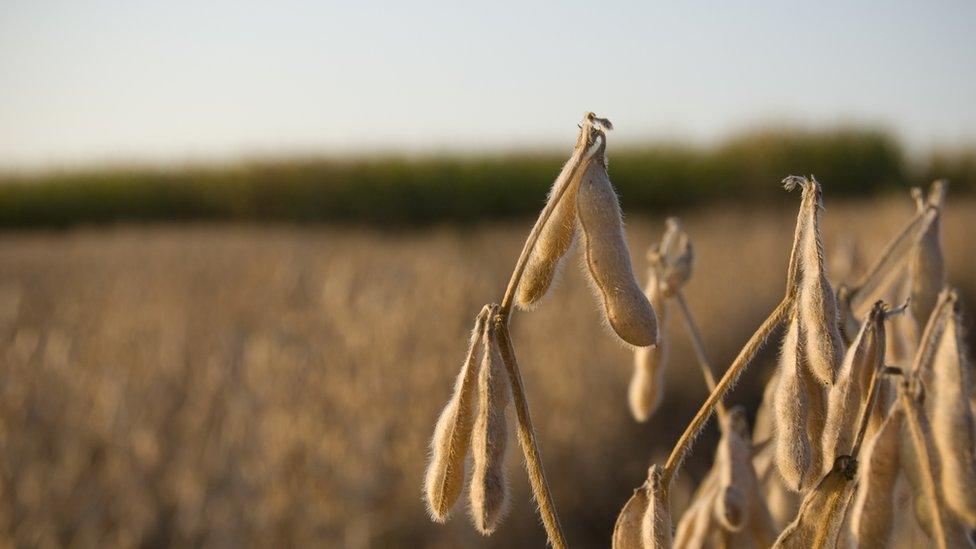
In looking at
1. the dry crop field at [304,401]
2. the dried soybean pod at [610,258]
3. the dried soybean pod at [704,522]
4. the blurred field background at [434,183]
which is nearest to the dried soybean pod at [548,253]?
the dried soybean pod at [610,258]

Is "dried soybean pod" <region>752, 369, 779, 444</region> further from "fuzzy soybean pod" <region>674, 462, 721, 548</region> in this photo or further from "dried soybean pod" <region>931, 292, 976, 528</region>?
"dried soybean pod" <region>931, 292, 976, 528</region>

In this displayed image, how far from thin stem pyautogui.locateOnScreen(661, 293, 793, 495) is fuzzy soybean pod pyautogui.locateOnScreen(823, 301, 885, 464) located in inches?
1.3

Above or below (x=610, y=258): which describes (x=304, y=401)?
below

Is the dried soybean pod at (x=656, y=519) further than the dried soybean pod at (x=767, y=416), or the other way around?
the dried soybean pod at (x=767, y=416)

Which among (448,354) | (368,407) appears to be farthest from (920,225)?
(448,354)

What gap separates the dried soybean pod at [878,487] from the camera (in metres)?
0.34

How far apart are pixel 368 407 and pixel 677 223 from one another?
1.93 meters

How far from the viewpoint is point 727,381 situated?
1.20ft

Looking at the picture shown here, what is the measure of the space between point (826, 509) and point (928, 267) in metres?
0.18

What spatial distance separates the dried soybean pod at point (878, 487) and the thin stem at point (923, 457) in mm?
12

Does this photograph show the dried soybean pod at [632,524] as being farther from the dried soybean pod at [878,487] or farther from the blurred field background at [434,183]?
the blurred field background at [434,183]

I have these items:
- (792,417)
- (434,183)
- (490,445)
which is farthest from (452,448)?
(434,183)

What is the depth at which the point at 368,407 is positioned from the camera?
2414 millimetres

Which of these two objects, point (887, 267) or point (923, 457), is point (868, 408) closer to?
point (923, 457)
